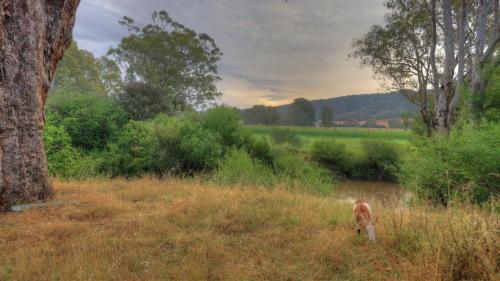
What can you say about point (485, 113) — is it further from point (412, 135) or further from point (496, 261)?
point (496, 261)

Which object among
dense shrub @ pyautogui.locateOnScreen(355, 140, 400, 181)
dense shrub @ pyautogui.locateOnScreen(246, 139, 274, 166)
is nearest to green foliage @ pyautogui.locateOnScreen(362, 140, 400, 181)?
dense shrub @ pyautogui.locateOnScreen(355, 140, 400, 181)

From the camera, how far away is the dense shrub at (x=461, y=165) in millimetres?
7414

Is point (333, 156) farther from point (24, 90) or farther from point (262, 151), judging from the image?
point (24, 90)

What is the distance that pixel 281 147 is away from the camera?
20.6 metres

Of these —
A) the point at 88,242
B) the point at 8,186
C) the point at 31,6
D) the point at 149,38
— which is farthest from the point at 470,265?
the point at 149,38

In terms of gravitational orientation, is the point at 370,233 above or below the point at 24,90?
below

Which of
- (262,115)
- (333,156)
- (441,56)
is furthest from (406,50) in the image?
(262,115)

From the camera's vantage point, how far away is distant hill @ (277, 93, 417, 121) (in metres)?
60.8

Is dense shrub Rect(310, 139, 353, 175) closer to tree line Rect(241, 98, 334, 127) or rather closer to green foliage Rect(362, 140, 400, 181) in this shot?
green foliage Rect(362, 140, 400, 181)

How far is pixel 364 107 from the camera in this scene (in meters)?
74.7

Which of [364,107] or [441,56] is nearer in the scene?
[441,56]

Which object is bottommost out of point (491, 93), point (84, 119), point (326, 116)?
point (84, 119)

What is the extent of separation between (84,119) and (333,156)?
19.7 metres

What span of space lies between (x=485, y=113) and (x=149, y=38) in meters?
28.3
